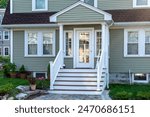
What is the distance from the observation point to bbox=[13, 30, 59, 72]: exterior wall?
67.7 feet

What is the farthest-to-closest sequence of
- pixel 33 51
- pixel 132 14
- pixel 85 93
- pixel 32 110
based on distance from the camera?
pixel 33 51
pixel 132 14
pixel 85 93
pixel 32 110

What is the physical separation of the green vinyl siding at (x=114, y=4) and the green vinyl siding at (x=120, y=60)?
55.6 inches

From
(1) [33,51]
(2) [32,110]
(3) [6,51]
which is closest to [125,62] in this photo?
(1) [33,51]

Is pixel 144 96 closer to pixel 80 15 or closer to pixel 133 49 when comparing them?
pixel 80 15

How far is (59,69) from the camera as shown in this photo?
58.6 feet

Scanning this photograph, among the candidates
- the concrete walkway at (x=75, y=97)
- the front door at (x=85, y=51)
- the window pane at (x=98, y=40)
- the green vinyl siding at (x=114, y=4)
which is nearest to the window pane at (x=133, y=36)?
the green vinyl siding at (x=114, y=4)

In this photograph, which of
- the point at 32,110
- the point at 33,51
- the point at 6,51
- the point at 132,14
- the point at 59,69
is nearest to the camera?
the point at 32,110

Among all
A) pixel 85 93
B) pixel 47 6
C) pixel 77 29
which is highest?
pixel 47 6

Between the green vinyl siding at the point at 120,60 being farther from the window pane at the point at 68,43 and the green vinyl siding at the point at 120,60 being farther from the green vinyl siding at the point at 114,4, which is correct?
the window pane at the point at 68,43

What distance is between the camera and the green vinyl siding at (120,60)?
19.4 meters

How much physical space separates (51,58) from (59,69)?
2.83m

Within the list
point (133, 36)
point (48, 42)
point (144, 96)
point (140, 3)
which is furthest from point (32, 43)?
point (144, 96)

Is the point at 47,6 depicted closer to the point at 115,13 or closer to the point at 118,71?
the point at 115,13

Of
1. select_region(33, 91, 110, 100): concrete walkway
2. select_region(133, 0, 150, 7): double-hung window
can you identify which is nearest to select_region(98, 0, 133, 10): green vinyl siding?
select_region(133, 0, 150, 7): double-hung window
